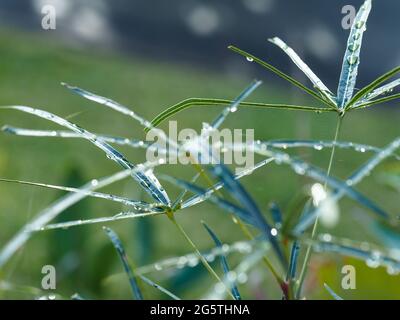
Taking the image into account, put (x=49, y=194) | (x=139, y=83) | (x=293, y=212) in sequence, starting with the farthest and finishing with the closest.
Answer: (x=139, y=83), (x=49, y=194), (x=293, y=212)

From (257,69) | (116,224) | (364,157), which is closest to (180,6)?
(257,69)

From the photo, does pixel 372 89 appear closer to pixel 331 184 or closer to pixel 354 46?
pixel 354 46

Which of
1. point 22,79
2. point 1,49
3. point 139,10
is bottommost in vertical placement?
point 22,79

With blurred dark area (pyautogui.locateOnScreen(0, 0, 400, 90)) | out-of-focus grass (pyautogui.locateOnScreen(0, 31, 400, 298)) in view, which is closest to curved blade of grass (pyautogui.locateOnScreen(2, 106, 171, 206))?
out-of-focus grass (pyautogui.locateOnScreen(0, 31, 400, 298))

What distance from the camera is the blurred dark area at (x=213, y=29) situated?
440cm

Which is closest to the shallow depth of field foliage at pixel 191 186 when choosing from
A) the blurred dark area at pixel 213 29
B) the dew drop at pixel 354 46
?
the dew drop at pixel 354 46

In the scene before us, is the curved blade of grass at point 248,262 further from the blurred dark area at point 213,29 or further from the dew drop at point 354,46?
the blurred dark area at point 213,29

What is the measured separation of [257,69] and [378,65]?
0.96 metres

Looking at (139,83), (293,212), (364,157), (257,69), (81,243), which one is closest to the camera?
(293,212)

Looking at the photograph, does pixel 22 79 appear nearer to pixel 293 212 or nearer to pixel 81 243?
pixel 81 243

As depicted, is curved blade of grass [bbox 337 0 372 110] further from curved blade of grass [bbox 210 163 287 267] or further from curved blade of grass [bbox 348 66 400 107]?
curved blade of grass [bbox 210 163 287 267]

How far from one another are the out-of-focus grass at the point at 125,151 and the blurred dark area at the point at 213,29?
0.24 metres

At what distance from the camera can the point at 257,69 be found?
14.3ft

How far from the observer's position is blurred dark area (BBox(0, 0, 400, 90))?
4398mm
